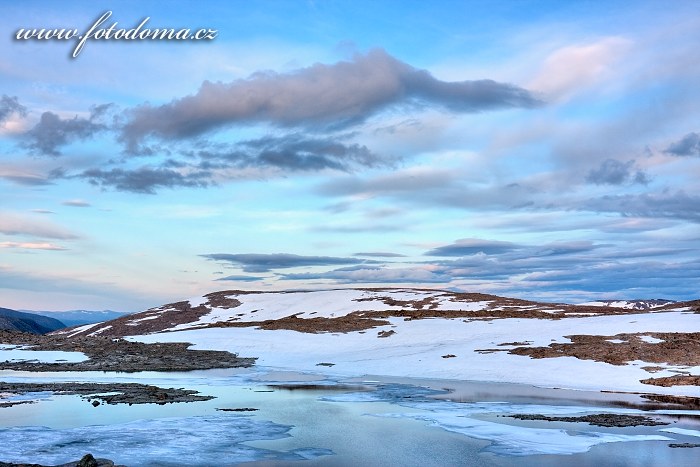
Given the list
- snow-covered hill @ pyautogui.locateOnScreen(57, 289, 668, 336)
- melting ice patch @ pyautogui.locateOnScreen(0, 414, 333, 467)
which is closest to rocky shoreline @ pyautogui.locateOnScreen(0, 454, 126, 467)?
melting ice patch @ pyautogui.locateOnScreen(0, 414, 333, 467)

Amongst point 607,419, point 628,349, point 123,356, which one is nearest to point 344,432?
point 607,419

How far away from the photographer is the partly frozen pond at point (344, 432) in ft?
65.0

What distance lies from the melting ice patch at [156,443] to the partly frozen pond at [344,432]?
37 mm

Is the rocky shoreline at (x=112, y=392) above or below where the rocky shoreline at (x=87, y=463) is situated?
below

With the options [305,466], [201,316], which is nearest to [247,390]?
[305,466]

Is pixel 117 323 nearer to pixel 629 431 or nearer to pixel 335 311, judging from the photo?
pixel 335 311

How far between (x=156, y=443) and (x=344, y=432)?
7069mm

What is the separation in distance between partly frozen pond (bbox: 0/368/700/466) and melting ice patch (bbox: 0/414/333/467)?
37 mm

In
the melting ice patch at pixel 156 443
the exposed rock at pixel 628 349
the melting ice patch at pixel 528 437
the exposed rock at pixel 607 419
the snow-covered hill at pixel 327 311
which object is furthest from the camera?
the snow-covered hill at pixel 327 311

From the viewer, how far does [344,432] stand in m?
24.3

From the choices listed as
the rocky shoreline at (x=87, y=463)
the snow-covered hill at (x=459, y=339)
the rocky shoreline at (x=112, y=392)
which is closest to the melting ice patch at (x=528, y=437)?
the rocky shoreline at (x=87, y=463)

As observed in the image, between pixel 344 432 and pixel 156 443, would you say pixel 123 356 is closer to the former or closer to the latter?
pixel 156 443

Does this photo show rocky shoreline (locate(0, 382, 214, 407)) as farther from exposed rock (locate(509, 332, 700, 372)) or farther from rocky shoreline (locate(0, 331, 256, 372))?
exposed rock (locate(509, 332, 700, 372))

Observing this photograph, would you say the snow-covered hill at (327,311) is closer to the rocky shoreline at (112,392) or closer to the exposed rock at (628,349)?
the exposed rock at (628,349)
